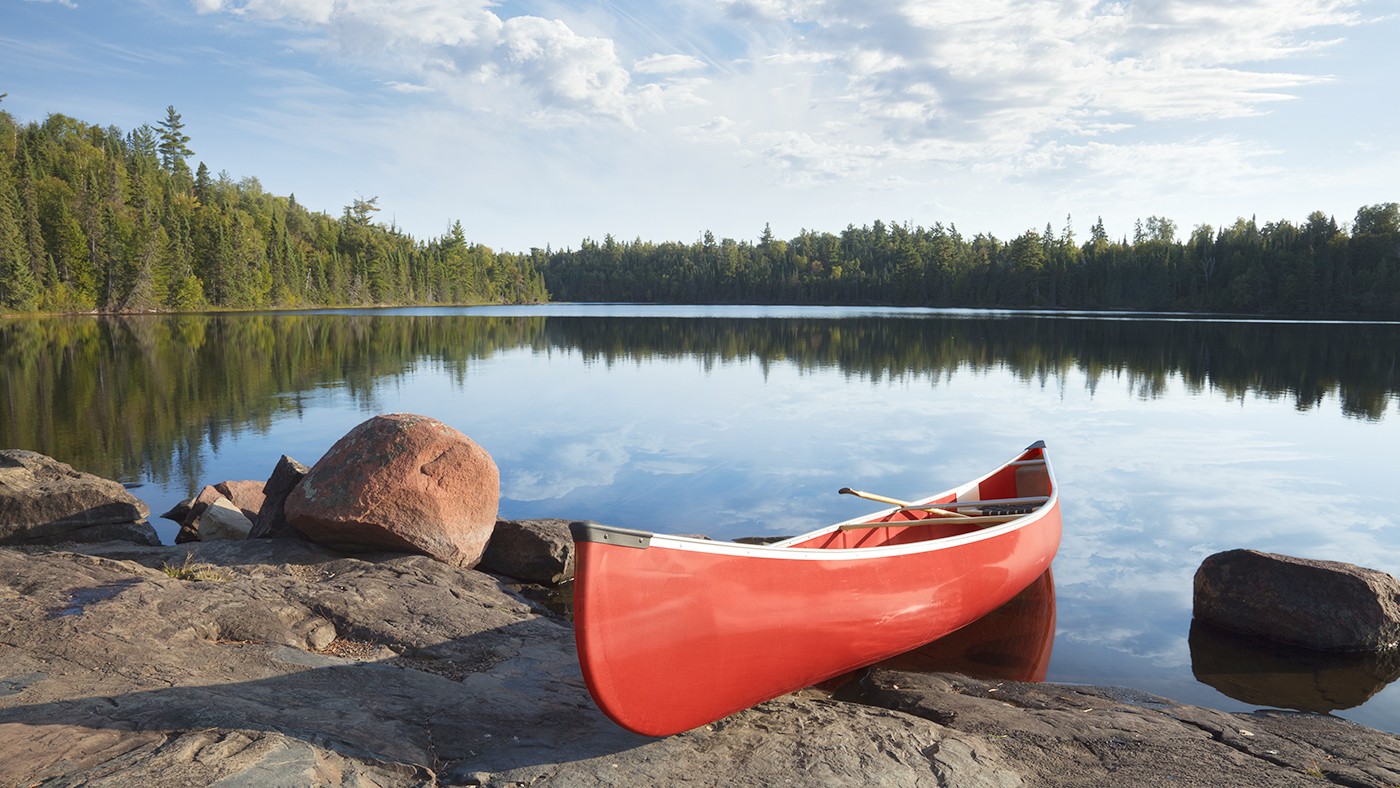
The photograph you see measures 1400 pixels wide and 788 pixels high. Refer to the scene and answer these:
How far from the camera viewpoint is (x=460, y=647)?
21.7ft

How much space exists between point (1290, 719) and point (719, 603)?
4.95 meters

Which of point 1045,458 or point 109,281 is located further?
point 109,281

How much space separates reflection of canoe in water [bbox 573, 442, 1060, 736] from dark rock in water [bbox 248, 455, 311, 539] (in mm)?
5906

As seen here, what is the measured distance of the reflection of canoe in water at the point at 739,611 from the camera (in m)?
4.72

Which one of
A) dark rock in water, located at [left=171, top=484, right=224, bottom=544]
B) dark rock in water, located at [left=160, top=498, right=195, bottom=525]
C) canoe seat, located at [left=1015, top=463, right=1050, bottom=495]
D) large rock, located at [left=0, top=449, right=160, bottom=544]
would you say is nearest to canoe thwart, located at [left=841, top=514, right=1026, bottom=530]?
canoe seat, located at [left=1015, top=463, right=1050, bottom=495]

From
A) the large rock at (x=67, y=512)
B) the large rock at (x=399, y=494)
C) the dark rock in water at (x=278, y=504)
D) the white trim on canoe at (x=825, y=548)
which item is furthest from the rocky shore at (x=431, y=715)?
the large rock at (x=67, y=512)

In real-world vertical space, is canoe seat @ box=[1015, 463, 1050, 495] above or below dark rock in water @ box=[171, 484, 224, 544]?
above

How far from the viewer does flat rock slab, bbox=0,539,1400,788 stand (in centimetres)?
417

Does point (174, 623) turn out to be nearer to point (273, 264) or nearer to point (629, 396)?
point (629, 396)

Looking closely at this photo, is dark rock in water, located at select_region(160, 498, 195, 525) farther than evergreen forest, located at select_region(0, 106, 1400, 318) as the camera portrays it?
No

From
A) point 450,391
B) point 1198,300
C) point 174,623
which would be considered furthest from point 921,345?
point 1198,300

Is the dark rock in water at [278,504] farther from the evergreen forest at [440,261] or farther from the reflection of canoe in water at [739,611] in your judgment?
the evergreen forest at [440,261]

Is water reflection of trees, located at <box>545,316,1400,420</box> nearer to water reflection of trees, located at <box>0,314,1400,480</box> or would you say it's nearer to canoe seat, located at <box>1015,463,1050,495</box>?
water reflection of trees, located at <box>0,314,1400,480</box>

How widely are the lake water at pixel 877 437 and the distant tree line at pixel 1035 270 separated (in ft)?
200
